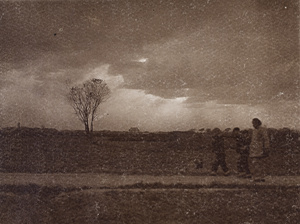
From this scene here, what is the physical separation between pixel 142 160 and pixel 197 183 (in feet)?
18.8

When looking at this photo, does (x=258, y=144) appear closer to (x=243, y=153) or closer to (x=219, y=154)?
(x=243, y=153)

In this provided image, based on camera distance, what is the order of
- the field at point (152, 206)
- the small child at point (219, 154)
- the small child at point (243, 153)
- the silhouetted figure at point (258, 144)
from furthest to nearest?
the small child at point (219, 154), the small child at point (243, 153), the silhouetted figure at point (258, 144), the field at point (152, 206)

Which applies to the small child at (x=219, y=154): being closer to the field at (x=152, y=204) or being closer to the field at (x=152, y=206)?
the field at (x=152, y=204)

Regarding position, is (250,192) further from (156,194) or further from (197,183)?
(156,194)

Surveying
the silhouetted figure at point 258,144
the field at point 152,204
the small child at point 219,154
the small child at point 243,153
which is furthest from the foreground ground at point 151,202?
the small child at point 219,154

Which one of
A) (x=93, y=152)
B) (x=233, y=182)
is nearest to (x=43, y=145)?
(x=93, y=152)

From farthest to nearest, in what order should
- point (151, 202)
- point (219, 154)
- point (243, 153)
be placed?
point (219, 154), point (243, 153), point (151, 202)

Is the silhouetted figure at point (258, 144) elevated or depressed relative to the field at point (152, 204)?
elevated

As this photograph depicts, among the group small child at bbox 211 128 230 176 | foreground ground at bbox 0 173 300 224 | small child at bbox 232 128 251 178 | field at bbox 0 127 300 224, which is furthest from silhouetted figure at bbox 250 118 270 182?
small child at bbox 211 128 230 176

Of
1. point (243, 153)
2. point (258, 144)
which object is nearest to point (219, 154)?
point (243, 153)

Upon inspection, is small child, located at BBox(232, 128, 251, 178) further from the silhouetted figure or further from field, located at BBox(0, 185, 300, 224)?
field, located at BBox(0, 185, 300, 224)

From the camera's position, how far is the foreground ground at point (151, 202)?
5324 mm

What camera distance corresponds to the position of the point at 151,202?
5859 mm

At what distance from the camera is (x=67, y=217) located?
536 centimetres
